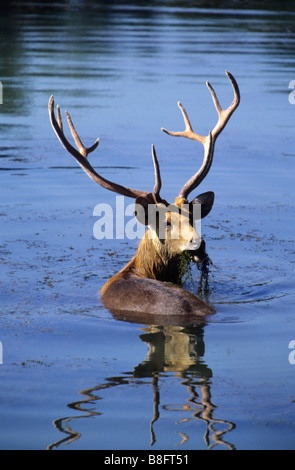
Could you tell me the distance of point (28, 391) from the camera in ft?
18.5

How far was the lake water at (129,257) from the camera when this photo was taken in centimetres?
528

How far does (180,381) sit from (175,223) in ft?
5.04

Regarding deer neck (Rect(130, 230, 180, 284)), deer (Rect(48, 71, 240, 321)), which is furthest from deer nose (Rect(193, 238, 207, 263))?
deer neck (Rect(130, 230, 180, 284))

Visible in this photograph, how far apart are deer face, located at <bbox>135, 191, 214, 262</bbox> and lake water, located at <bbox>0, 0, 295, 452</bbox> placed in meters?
0.58

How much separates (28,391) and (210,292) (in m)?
2.36

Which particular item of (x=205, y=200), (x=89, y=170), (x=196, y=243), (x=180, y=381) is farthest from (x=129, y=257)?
(x=180, y=381)

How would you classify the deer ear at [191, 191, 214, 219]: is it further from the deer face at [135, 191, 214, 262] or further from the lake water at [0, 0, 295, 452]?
the lake water at [0, 0, 295, 452]

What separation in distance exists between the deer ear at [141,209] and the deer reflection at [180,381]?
2.71 ft

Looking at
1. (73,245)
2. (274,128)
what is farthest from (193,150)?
(73,245)

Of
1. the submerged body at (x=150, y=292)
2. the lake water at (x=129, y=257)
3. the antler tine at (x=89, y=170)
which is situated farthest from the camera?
the antler tine at (x=89, y=170)

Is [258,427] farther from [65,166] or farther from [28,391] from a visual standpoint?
[65,166]

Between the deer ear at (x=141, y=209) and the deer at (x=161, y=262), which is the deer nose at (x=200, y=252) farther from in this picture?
the deer ear at (x=141, y=209)

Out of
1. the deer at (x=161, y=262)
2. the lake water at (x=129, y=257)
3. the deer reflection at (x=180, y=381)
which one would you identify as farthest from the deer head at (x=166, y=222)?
the deer reflection at (x=180, y=381)
